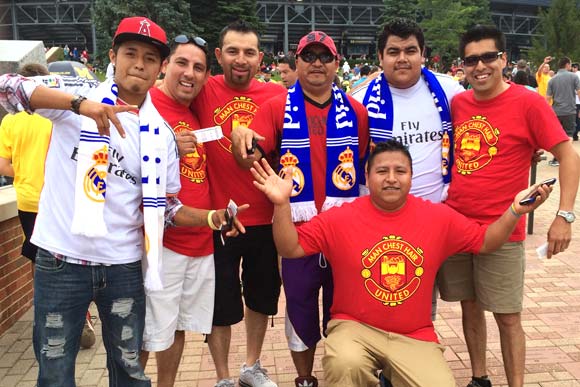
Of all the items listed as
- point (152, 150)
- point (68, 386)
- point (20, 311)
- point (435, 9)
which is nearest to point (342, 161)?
point (152, 150)

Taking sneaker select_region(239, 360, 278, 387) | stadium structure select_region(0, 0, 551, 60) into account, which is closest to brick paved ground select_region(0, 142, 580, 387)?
sneaker select_region(239, 360, 278, 387)

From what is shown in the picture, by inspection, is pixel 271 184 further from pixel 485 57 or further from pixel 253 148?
pixel 485 57

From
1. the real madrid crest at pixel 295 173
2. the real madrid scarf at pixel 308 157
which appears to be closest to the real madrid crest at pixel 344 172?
the real madrid scarf at pixel 308 157

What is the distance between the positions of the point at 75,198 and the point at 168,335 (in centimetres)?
116

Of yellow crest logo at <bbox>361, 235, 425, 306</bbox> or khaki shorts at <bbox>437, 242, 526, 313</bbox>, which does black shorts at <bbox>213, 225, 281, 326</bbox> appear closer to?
yellow crest logo at <bbox>361, 235, 425, 306</bbox>

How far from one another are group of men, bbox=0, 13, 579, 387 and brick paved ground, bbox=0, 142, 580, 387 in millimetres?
358

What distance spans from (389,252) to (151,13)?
88.3 feet

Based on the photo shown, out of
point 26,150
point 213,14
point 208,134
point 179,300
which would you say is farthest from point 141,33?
point 213,14

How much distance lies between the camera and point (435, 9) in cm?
4066

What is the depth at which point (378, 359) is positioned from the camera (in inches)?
111

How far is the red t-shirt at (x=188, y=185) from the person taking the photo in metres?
3.17

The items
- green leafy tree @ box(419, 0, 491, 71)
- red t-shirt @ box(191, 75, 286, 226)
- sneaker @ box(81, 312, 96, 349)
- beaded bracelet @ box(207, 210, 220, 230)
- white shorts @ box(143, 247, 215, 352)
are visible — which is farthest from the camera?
green leafy tree @ box(419, 0, 491, 71)

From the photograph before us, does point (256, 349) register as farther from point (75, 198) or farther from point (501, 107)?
point (501, 107)

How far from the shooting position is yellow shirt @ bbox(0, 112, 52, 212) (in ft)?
12.7
